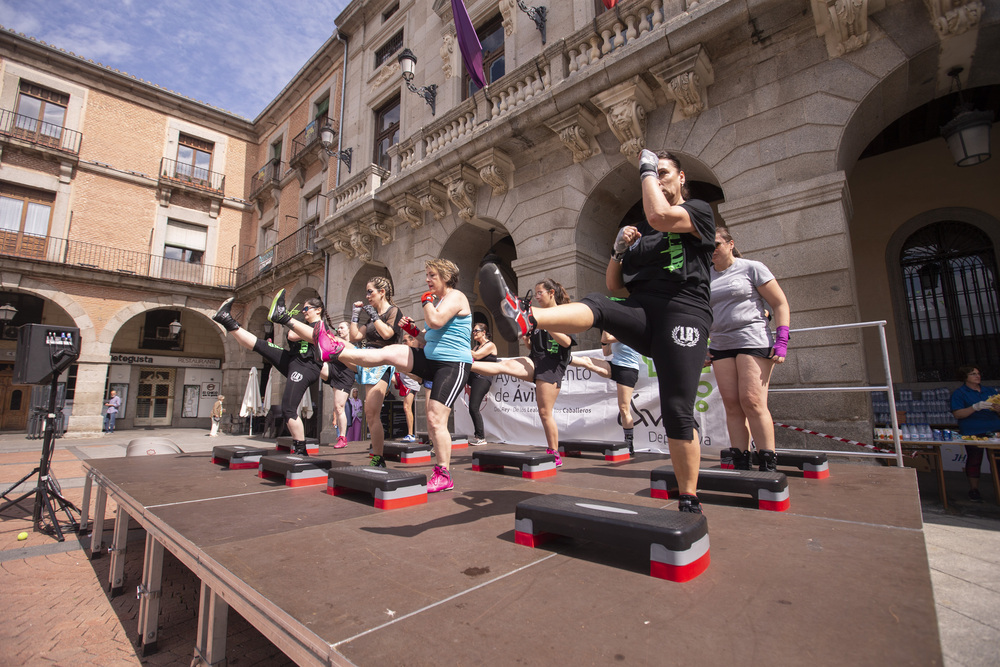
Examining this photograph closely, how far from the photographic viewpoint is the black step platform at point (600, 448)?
5.05 metres

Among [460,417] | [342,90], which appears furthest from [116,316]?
[460,417]

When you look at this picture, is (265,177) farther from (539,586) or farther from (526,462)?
(539,586)

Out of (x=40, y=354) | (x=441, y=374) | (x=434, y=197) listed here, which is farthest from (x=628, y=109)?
(x=40, y=354)

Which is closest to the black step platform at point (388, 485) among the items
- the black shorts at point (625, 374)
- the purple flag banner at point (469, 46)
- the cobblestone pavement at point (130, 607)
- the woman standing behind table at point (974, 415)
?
the cobblestone pavement at point (130, 607)

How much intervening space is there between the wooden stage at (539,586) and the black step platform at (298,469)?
31.3 inches

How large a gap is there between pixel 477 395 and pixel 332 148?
13.4m

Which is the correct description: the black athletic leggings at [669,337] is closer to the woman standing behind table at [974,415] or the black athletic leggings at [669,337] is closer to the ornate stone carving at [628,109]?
the ornate stone carving at [628,109]

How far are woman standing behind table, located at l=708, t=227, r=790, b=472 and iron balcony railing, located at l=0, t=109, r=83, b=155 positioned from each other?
25.9m

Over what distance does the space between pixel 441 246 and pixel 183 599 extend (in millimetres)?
8662

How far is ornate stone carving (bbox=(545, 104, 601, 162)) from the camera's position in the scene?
7988 mm

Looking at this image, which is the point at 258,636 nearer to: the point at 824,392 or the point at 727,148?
the point at 824,392

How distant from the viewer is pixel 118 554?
10.8 feet

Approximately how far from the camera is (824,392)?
5555 mm

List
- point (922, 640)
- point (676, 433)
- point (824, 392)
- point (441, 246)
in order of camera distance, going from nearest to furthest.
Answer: point (922, 640)
point (676, 433)
point (824, 392)
point (441, 246)
